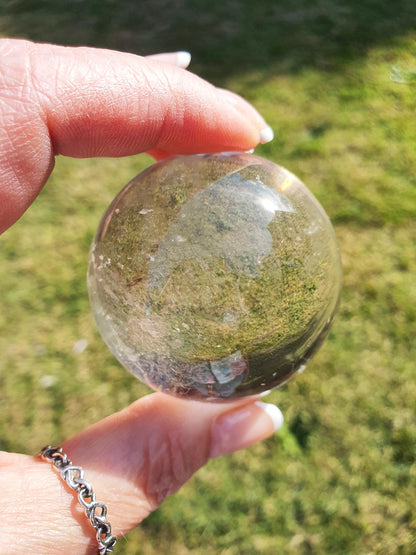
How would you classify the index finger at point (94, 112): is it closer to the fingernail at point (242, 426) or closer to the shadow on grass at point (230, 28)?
the fingernail at point (242, 426)

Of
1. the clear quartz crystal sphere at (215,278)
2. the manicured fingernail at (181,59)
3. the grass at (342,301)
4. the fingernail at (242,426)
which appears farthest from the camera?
the grass at (342,301)

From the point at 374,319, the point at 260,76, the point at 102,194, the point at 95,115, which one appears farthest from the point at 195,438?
the point at 260,76

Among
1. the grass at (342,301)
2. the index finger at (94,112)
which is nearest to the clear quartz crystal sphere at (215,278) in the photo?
the index finger at (94,112)

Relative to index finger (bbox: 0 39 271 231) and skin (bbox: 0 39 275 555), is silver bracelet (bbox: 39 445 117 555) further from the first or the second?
index finger (bbox: 0 39 271 231)

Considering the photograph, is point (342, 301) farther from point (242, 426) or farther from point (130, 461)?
point (130, 461)

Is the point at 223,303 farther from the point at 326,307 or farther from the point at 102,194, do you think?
the point at 102,194

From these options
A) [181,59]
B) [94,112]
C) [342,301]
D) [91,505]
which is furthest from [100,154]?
[342,301]
